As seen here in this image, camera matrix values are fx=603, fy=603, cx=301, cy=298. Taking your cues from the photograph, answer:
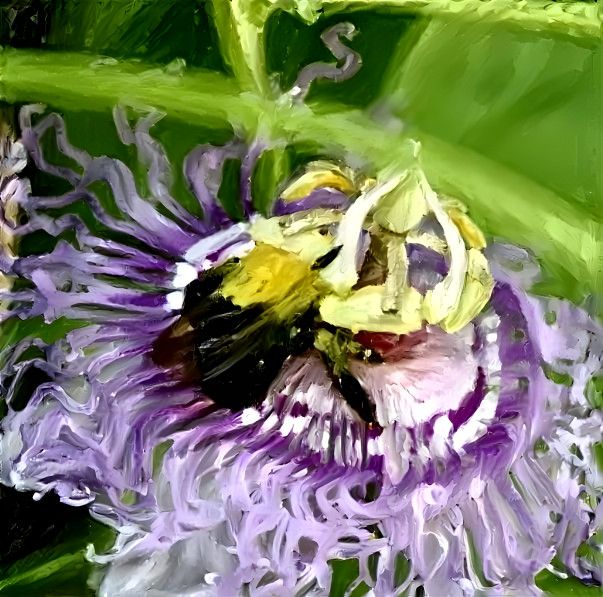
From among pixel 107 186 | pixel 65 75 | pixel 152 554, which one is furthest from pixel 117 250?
pixel 152 554

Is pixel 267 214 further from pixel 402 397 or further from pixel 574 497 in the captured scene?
pixel 574 497

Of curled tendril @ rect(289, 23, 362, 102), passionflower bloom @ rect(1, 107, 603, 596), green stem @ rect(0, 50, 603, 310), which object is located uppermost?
curled tendril @ rect(289, 23, 362, 102)

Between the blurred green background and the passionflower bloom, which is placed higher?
the blurred green background

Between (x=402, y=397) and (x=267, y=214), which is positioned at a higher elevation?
(x=267, y=214)

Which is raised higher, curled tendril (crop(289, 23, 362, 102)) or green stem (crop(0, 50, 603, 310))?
curled tendril (crop(289, 23, 362, 102))
